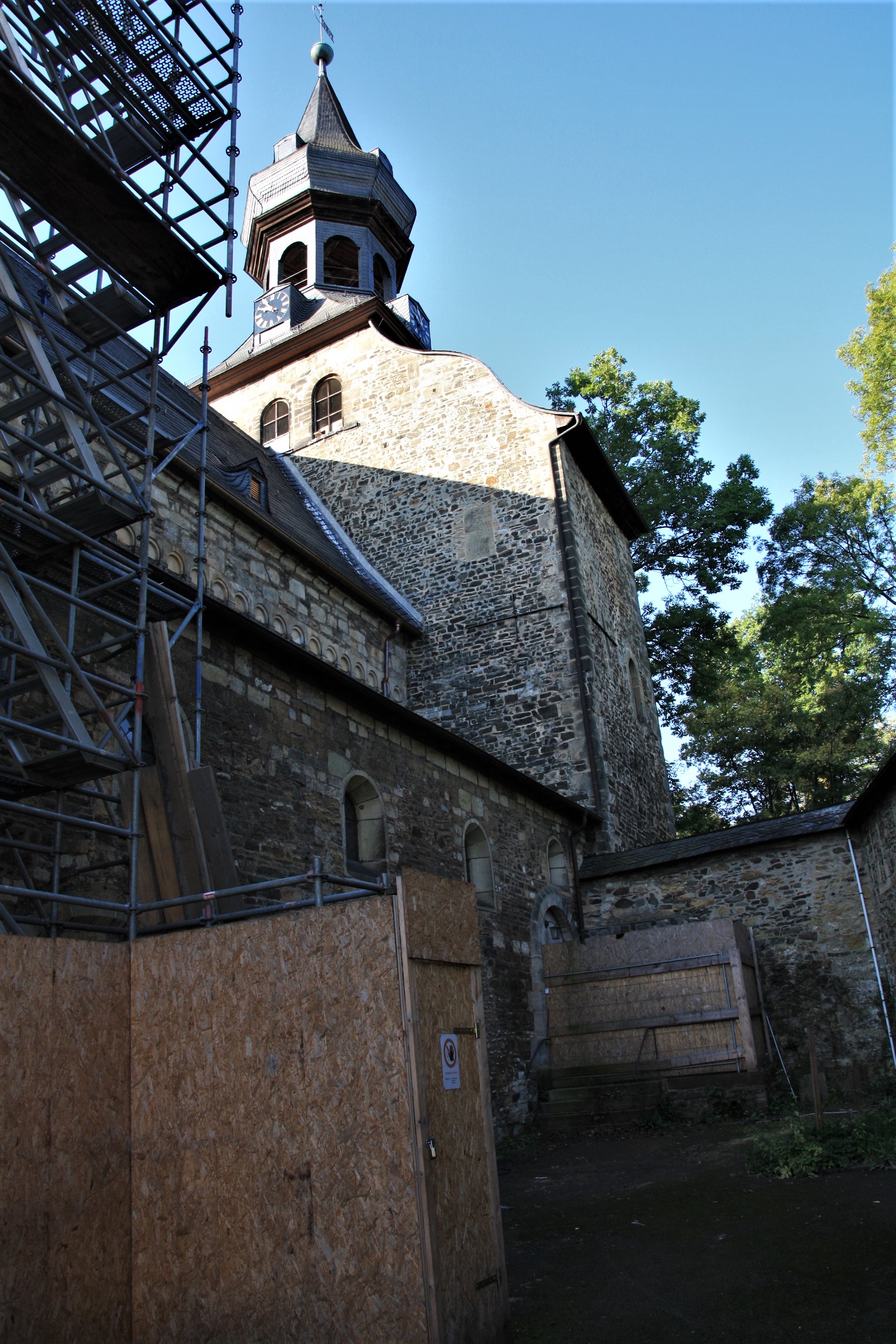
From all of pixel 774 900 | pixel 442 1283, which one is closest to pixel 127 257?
pixel 442 1283

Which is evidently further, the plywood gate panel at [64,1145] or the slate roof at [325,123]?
the slate roof at [325,123]

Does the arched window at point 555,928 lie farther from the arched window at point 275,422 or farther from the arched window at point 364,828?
the arched window at point 275,422

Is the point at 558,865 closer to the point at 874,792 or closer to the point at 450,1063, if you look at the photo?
the point at 874,792

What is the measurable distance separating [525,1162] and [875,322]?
17039mm

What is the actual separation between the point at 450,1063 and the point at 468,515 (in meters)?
13.7

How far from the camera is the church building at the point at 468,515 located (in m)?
16.2

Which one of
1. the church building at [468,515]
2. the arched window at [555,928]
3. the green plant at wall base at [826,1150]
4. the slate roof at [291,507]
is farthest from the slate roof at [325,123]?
the green plant at wall base at [826,1150]

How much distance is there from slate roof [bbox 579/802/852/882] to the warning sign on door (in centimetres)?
838

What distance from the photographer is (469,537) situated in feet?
58.2

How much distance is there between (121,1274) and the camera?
4789 mm

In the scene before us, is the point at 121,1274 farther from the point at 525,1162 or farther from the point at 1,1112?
the point at 525,1162

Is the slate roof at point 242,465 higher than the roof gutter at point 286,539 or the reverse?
higher

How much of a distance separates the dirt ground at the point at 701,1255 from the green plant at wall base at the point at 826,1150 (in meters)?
0.15

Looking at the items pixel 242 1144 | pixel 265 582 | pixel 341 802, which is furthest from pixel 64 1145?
pixel 265 582
